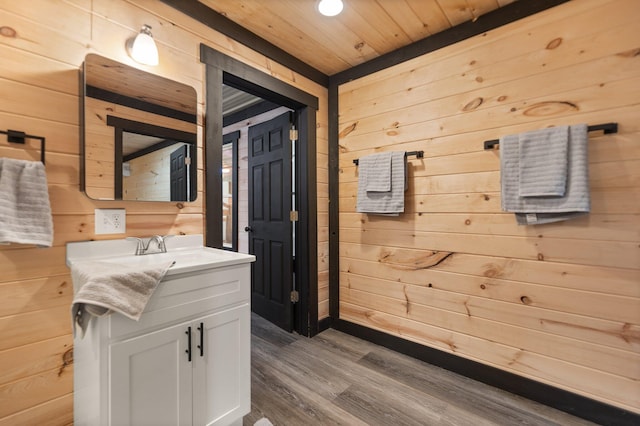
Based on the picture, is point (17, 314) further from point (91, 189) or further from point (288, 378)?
point (288, 378)

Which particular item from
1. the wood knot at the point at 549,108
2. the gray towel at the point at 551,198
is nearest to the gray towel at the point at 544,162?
the gray towel at the point at 551,198

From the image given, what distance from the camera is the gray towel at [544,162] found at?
156cm

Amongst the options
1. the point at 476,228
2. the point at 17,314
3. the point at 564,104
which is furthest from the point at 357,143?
the point at 17,314

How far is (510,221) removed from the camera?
71.7 inches

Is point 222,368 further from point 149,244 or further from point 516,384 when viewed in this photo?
point 516,384

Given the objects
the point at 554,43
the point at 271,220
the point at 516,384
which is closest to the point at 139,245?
the point at 271,220

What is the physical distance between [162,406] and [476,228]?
1.97 m

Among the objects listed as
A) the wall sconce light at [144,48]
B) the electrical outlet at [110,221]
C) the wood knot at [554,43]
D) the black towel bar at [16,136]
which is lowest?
the electrical outlet at [110,221]

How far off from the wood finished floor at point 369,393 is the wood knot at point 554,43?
209cm

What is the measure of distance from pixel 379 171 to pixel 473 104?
77 cm

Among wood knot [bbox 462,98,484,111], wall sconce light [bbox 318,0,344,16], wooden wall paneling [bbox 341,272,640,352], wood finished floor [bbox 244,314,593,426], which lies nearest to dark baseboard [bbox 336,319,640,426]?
wood finished floor [bbox 244,314,593,426]

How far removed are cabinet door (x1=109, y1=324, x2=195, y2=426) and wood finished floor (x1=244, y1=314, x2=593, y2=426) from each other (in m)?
0.54

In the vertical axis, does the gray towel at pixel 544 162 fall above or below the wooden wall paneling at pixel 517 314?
above

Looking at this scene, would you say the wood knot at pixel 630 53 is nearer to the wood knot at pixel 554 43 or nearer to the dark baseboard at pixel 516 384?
the wood knot at pixel 554 43
